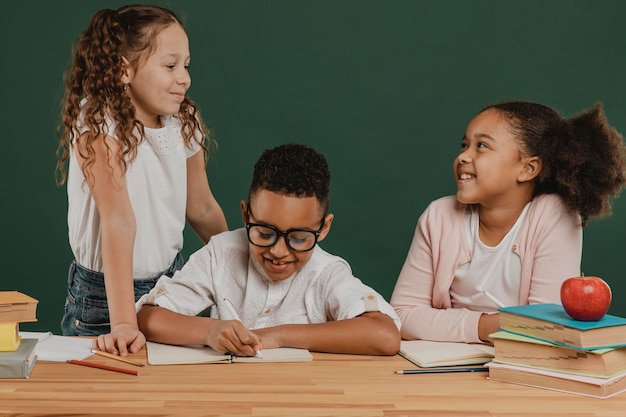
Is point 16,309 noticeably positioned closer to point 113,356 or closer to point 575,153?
point 113,356

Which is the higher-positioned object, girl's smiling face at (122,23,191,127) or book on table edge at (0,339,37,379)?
girl's smiling face at (122,23,191,127)

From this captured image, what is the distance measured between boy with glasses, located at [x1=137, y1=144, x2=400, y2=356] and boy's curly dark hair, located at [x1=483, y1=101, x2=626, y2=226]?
636 millimetres

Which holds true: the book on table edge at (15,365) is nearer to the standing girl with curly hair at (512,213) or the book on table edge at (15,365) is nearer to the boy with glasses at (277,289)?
the boy with glasses at (277,289)

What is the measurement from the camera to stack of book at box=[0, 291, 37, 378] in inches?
71.7

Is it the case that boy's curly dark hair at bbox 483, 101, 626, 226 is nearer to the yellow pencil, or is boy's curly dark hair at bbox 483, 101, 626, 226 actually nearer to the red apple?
the red apple

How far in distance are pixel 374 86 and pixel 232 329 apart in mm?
2309

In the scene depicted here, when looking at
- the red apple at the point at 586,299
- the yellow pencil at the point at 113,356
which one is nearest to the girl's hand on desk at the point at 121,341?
the yellow pencil at the point at 113,356

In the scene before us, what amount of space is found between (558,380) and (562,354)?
0.18 ft

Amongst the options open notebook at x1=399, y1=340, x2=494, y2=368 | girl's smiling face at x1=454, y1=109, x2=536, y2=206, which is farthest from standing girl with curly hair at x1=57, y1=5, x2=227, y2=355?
girl's smiling face at x1=454, y1=109, x2=536, y2=206

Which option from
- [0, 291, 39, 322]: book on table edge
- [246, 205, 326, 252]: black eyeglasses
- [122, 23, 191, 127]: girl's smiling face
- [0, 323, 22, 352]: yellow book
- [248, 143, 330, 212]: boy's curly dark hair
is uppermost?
[122, 23, 191, 127]: girl's smiling face

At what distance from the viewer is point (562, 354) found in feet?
6.05

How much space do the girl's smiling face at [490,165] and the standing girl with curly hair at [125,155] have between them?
2.62 ft

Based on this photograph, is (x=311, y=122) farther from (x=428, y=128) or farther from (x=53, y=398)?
(x=53, y=398)

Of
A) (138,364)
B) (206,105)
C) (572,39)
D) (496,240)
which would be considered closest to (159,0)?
(206,105)
